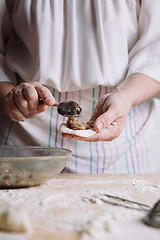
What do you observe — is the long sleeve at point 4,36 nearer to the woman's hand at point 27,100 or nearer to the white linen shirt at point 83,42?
the white linen shirt at point 83,42

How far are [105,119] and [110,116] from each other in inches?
1.1

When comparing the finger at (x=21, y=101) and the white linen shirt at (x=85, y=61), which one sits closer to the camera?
the finger at (x=21, y=101)

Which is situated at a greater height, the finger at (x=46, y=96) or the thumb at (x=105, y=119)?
the finger at (x=46, y=96)

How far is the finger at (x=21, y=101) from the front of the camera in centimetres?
98

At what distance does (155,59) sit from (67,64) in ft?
1.20

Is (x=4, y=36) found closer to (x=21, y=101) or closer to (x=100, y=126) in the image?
(x=21, y=101)

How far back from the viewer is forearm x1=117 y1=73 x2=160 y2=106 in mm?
1151

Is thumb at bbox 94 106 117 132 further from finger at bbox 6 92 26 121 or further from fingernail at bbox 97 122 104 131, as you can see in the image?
finger at bbox 6 92 26 121

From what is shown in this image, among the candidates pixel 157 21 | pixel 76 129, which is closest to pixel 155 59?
pixel 157 21

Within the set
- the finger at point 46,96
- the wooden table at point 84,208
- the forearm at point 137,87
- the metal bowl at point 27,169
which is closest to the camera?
the wooden table at point 84,208

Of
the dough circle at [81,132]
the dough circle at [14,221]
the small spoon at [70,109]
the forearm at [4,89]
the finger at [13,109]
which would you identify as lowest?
the forearm at [4,89]

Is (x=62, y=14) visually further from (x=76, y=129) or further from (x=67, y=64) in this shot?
(x=76, y=129)

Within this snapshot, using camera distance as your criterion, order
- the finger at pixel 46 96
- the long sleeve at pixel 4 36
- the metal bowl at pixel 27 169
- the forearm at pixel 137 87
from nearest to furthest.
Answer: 1. the metal bowl at pixel 27 169
2. the finger at pixel 46 96
3. the forearm at pixel 137 87
4. the long sleeve at pixel 4 36

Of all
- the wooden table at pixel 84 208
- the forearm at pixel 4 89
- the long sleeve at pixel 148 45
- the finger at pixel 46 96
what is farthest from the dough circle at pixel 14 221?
the long sleeve at pixel 148 45
